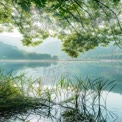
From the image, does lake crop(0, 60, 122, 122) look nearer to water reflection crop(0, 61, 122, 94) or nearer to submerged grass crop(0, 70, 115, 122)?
water reflection crop(0, 61, 122, 94)

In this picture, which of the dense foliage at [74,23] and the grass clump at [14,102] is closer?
the grass clump at [14,102]

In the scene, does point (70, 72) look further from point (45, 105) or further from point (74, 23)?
point (45, 105)

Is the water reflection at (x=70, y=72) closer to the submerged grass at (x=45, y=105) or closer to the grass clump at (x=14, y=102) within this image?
the submerged grass at (x=45, y=105)

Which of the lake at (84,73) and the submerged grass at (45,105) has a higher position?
the submerged grass at (45,105)

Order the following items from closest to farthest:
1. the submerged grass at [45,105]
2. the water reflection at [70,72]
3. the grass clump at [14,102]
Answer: the grass clump at [14,102]
the submerged grass at [45,105]
the water reflection at [70,72]

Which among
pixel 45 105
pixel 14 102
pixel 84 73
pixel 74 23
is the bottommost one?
pixel 84 73

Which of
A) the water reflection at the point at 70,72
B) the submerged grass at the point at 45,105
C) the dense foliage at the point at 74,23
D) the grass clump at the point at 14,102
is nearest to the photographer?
the grass clump at the point at 14,102

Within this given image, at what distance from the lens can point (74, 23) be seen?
12914 millimetres

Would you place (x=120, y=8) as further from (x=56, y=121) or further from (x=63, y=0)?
(x=56, y=121)

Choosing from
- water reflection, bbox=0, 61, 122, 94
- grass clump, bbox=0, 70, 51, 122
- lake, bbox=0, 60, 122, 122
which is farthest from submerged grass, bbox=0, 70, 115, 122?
water reflection, bbox=0, 61, 122, 94

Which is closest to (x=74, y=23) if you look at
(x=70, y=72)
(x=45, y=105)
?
(x=45, y=105)

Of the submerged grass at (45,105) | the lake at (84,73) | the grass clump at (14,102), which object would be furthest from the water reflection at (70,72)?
the grass clump at (14,102)

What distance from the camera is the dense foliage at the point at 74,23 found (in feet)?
39.1

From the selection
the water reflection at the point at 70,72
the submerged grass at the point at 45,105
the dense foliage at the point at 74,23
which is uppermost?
the dense foliage at the point at 74,23
